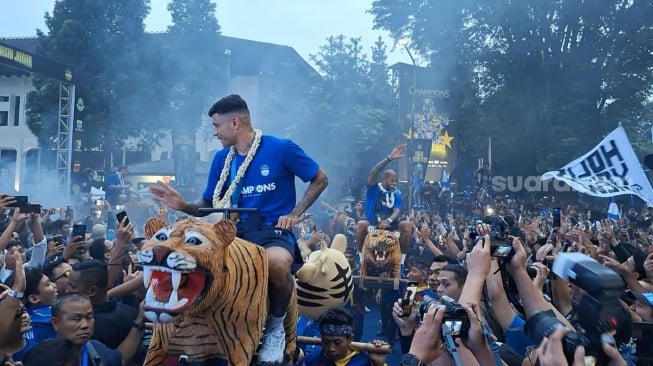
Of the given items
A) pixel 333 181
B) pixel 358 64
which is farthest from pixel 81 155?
pixel 358 64

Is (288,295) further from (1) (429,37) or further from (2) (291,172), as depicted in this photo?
(1) (429,37)

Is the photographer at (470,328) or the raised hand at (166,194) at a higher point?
the raised hand at (166,194)

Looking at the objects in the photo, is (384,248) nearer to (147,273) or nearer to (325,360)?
(325,360)

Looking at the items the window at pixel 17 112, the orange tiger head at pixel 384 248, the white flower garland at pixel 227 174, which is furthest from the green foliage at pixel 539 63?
the white flower garland at pixel 227 174

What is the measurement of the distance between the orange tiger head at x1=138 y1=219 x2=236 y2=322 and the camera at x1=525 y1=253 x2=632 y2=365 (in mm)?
1678

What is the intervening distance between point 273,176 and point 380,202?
6.05 m

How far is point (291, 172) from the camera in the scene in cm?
445

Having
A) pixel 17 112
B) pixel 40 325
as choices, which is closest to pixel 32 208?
pixel 40 325

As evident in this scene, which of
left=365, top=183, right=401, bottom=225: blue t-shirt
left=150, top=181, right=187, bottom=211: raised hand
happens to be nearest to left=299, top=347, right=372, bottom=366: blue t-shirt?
left=150, top=181, right=187, bottom=211: raised hand

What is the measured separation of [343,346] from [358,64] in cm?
2661

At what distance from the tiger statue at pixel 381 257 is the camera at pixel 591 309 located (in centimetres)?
627

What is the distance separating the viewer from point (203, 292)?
129 inches

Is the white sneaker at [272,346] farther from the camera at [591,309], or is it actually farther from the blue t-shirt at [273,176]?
the camera at [591,309]

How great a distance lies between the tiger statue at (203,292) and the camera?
3.18 metres
